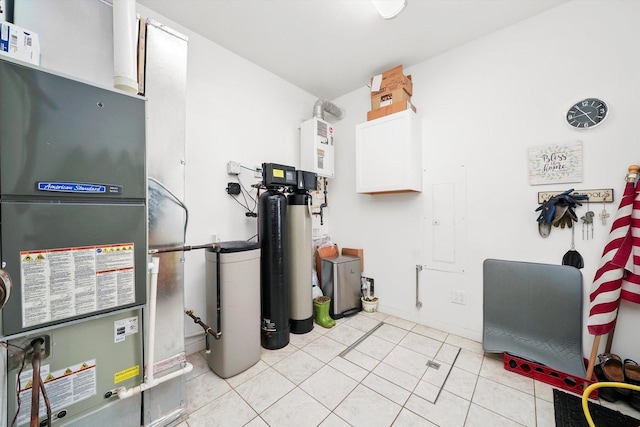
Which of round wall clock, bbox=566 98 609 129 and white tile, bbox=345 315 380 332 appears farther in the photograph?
white tile, bbox=345 315 380 332

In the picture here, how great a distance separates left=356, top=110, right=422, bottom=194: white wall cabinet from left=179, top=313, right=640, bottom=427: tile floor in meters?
1.64

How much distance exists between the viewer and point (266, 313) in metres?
2.16

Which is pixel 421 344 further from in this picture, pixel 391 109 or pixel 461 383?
pixel 391 109

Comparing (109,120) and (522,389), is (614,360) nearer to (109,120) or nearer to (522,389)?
(522,389)

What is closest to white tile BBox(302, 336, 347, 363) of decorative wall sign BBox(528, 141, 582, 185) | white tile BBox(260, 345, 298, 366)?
white tile BBox(260, 345, 298, 366)

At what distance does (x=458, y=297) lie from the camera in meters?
2.36

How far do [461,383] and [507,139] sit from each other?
6.94ft

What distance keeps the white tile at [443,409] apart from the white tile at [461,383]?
0.19ft

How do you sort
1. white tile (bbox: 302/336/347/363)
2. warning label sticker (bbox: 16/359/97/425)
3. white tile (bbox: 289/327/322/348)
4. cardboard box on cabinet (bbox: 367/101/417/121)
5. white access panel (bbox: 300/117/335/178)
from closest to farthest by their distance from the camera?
warning label sticker (bbox: 16/359/97/425) < white tile (bbox: 302/336/347/363) < white tile (bbox: 289/327/322/348) < cardboard box on cabinet (bbox: 367/101/417/121) < white access panel (bbox: 300/117/335/178)

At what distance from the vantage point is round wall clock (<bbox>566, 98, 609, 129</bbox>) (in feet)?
5.68

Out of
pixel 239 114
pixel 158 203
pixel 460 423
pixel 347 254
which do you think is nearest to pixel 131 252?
pixel 158 203

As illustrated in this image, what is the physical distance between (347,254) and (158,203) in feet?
7.92

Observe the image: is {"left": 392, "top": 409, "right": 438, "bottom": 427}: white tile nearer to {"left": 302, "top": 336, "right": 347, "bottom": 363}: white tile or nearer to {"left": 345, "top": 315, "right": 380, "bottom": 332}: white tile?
{"left": 302, "top": 336, "right": 347, "bottom": 363}: white tile

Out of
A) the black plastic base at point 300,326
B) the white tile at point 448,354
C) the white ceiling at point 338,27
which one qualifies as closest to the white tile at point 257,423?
the black plastic base at point 300,326
